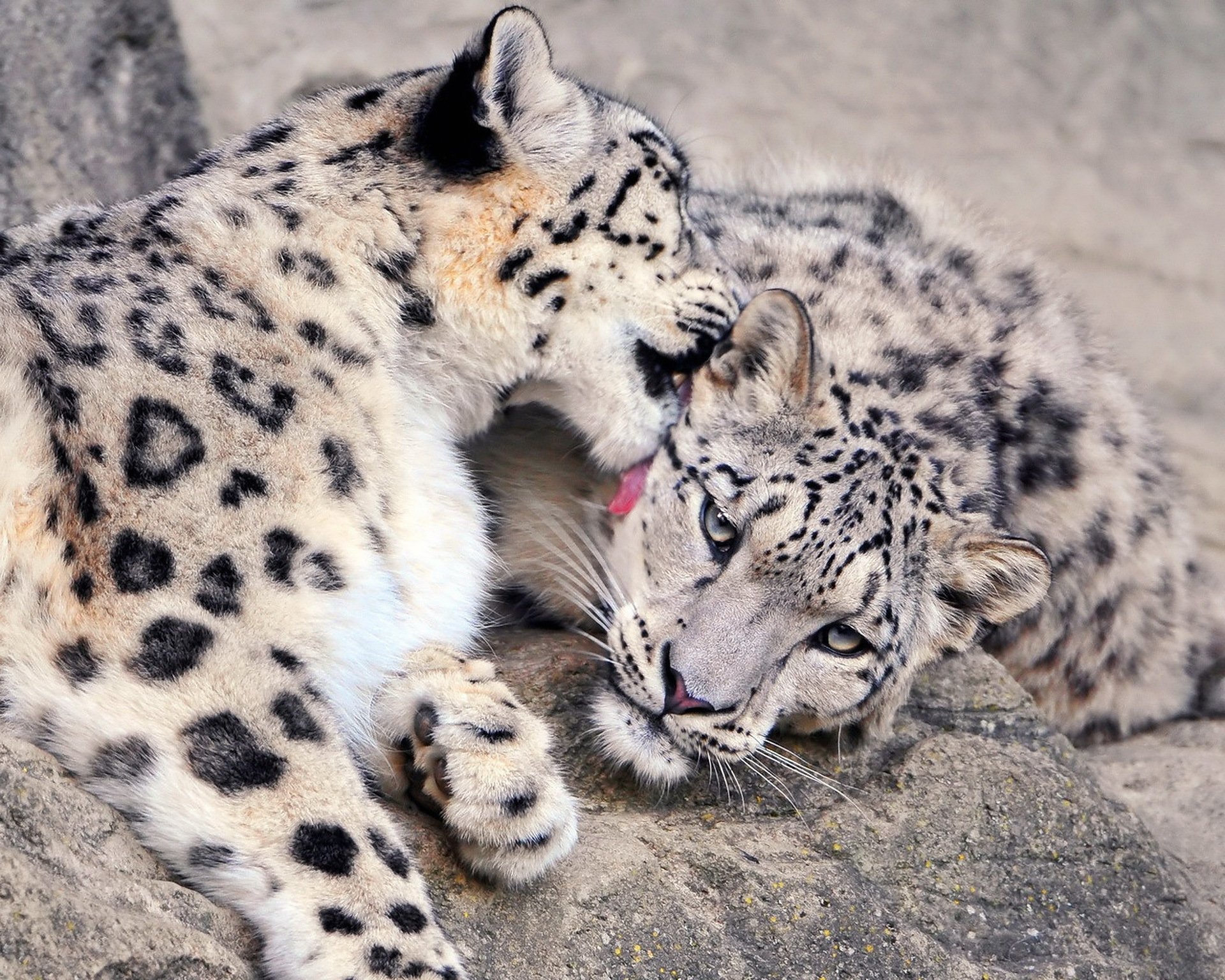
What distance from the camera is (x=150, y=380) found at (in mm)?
2746

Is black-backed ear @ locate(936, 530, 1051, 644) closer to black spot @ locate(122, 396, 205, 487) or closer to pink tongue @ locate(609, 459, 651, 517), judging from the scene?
pink tongue @ locate(609, 459, 651, 517)

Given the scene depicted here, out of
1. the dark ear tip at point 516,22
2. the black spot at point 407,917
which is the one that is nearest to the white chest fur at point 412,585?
the black spot at point 407,917

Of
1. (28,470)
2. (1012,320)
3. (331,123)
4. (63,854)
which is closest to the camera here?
(63,854)

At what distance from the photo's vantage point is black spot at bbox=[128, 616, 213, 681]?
2.50m

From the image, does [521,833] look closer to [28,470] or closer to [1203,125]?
[28,470]

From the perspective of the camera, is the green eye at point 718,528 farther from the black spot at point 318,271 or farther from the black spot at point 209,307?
the black spot at point 209,307

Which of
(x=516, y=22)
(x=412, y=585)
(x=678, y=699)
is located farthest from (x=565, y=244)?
(x=678, y=699)

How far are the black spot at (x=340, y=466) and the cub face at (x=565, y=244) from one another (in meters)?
0.51

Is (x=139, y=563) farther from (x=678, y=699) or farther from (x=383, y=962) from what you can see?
(x=678, y=699)

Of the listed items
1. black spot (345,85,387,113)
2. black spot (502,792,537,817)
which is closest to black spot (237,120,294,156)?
black spot (345,85,387,113)

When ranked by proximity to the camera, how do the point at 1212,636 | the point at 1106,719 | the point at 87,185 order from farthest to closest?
the point at 87,185 → the point at 1212,636 → the point at 1106,719

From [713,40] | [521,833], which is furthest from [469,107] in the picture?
[713,40]

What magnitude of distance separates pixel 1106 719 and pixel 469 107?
271 centimetres

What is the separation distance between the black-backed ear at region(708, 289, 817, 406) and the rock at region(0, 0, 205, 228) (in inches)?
104
